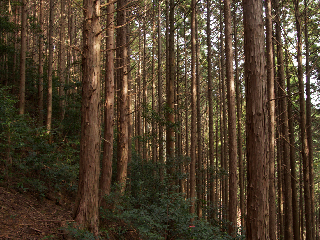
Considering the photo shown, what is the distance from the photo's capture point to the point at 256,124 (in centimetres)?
417

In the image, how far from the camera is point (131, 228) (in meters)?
7.32

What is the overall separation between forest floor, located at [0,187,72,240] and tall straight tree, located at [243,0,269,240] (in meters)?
3.69

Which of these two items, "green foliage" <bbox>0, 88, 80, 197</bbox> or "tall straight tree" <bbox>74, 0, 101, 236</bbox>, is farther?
"green foliage" <bbox>0, 88, 80, 197</bbox>

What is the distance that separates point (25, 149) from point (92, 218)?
5.65 meters

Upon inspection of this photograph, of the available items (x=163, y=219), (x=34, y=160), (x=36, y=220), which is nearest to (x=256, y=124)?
(x=163, y=219)

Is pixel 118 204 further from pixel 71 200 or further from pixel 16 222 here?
pixel 71 200

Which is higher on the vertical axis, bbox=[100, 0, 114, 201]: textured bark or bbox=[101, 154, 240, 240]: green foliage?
bbox=[100, 0, 114, 201]: textured bark

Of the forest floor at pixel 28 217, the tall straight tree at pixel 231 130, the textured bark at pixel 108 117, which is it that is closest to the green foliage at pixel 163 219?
the textured bark at pixel 108 117

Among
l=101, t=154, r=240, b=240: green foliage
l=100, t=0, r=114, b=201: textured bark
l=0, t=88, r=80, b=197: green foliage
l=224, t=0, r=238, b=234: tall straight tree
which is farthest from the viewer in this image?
l=224, t=0, r=238, b=234: tall straight tree

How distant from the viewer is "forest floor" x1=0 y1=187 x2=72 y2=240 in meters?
5.31

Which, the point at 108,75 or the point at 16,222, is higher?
the point at 108,75

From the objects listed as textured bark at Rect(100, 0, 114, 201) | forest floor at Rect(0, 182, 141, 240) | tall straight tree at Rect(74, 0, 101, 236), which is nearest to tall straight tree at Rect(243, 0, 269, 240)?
tall straight tree at Rect(74, 0, 101, 236)

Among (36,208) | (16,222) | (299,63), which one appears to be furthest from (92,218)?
(299,63)

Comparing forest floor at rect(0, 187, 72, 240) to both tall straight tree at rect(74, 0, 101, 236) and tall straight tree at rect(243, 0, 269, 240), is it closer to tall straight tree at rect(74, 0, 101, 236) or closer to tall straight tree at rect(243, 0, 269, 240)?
tall straight tree at rect(74, 0, 101, 236)
